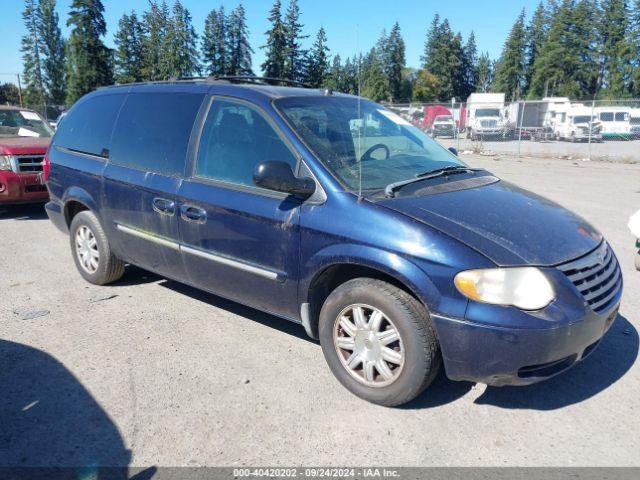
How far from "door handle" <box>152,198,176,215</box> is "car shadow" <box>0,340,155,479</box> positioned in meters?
1.34

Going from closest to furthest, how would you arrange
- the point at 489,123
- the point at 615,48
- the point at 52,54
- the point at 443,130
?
1. the point at 443,130
2. the point at 489,123
3. the point at 615,48
4. the point at 52,54

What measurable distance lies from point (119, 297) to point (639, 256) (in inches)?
215

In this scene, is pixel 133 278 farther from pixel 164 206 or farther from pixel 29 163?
pixel 29 163

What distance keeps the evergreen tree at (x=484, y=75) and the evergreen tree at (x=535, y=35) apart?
14832mm

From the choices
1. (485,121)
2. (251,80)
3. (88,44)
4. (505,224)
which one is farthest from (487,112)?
(88,44)

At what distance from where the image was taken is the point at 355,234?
10.1ft

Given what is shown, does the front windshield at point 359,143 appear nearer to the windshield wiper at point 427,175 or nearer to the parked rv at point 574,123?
the windshield wiper at point 427,175

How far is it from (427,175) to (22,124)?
8.78 meters

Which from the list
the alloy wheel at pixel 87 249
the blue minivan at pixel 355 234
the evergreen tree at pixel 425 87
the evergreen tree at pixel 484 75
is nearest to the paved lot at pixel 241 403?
the blue minivan at pixel 355 234

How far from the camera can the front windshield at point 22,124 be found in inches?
365

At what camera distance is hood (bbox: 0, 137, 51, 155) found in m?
7.95

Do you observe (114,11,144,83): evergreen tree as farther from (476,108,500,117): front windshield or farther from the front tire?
the front tire

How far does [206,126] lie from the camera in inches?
157

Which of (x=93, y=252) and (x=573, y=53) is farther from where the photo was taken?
(x=573, y=53)
